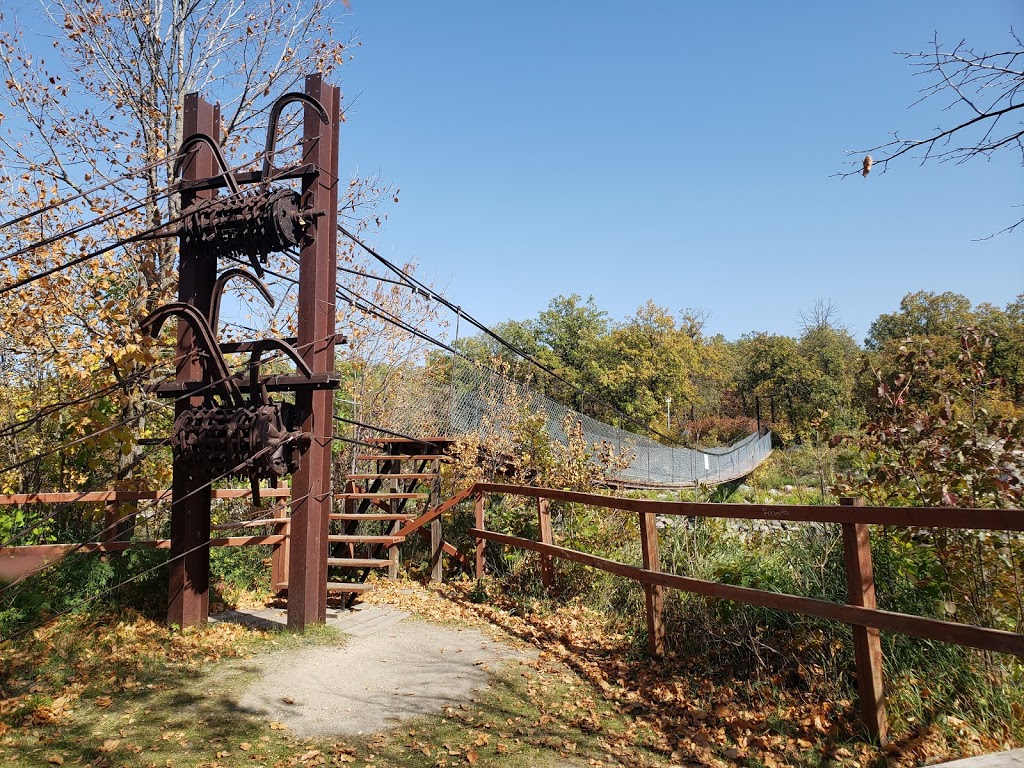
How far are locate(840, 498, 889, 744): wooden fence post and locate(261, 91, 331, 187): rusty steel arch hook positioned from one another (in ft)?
16.7

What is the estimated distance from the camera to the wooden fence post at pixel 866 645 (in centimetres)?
341

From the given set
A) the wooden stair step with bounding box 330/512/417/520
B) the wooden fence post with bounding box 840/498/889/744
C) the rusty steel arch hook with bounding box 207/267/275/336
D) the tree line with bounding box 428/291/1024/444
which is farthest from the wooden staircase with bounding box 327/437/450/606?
the tree line with bounding box 428/291/1024/444

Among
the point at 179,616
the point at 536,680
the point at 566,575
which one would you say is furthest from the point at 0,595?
the point at 566,575

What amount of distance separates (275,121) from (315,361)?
2.13 meters

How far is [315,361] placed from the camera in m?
5.82

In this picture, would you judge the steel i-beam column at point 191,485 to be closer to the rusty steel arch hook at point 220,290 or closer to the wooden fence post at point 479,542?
the rusty steel arch hook at point 220,290

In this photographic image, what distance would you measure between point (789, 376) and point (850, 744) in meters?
35.7

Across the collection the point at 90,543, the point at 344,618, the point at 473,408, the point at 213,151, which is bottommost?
the point at 344,618

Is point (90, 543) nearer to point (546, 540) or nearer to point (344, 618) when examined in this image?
point (344, 618)

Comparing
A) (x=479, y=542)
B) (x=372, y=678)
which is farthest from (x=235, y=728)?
(x=479, y=542)

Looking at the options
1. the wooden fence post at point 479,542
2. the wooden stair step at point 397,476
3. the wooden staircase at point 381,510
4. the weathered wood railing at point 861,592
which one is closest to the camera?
the weathered wood railing at point 861,592

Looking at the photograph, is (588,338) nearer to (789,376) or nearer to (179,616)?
(789,376)

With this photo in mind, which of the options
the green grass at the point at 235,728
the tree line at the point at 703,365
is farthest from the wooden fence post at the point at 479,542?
the tree line at the point at 703,365

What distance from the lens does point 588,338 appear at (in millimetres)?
39125
